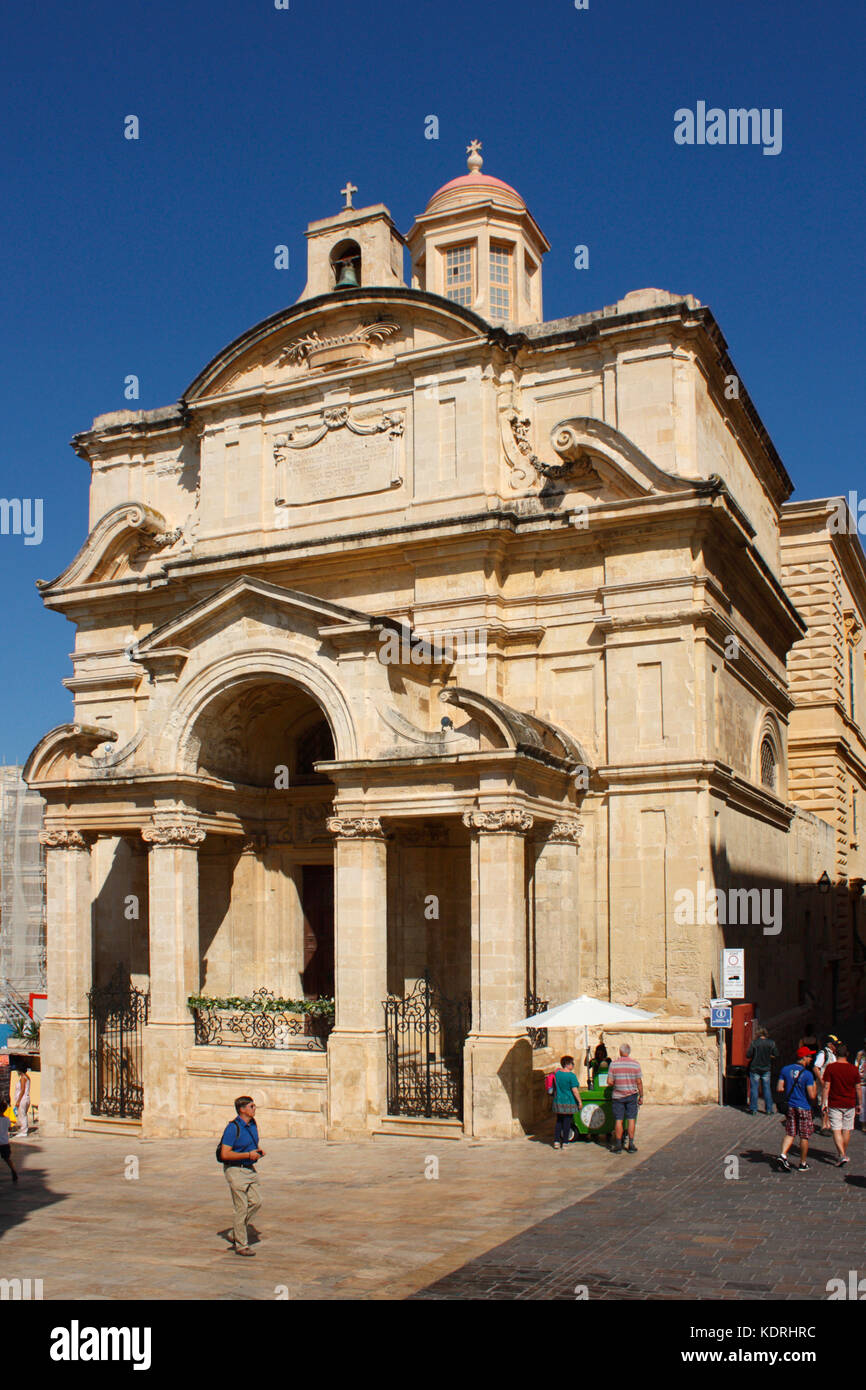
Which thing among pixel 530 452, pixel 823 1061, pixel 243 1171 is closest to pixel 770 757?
pixel 530 452

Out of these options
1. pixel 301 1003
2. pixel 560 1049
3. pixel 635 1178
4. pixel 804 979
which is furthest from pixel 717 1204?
pixel 804 979

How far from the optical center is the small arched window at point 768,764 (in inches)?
1179

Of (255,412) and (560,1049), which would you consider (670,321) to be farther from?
(560,1049)

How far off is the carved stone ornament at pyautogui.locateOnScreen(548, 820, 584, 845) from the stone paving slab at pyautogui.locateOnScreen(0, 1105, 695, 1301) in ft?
14.9

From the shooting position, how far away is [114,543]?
94.1 ft

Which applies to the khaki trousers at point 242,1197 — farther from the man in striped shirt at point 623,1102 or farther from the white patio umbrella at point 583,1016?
the man in striped shirt at point 623,1102

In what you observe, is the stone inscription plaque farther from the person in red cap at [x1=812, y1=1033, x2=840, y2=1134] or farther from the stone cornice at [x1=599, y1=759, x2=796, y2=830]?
the person in red cap at [x1=812, y1=1033, x2=840, y2=1134]

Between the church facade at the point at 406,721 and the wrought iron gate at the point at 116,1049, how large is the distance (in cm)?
9

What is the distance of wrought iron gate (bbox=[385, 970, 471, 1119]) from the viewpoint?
65.9 ft

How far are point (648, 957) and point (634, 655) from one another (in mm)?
5265

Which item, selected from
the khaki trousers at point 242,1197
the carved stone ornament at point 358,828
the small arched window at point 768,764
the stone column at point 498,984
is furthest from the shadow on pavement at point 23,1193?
the small arched window at point 768,764

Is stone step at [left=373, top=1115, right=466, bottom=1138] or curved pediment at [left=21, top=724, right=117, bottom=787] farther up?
curved pediment at [left=21, top=724, right=117, bottom=787]

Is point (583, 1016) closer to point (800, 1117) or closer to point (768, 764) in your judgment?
point (800, 1117)

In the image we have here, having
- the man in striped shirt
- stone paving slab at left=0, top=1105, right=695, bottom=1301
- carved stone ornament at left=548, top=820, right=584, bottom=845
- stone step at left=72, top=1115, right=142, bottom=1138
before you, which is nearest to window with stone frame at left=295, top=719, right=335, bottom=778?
carved stone ornament at left=548, top=820, right=584, bottom=845
